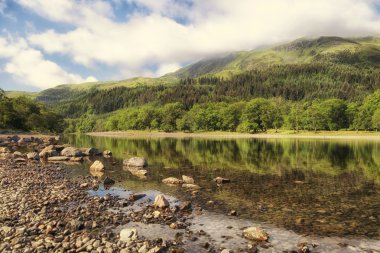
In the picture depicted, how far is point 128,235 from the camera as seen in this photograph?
65.4 feet

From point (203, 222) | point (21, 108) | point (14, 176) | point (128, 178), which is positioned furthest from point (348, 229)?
point (21, 108)

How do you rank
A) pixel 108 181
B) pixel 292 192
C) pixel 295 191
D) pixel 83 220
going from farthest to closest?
pixel 108 181 → pixel 295 191 → pixel 292 192 → pixel 83 220

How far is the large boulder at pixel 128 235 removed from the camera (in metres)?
19.6

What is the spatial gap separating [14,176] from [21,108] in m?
130

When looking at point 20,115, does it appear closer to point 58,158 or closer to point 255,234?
point 58,158

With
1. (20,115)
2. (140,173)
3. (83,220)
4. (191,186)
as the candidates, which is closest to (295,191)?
(191,186)

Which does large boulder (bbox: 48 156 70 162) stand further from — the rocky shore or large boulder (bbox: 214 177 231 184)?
large boulder (bbox: 214 177 231 184)

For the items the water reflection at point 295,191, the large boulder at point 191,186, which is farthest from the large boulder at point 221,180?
the large boulder at point 191,186

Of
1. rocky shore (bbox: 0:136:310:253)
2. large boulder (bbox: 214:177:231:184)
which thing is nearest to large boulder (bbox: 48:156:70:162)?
rocky shore (bbox: 0:136:310:253)

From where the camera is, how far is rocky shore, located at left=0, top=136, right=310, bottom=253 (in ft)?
60.8

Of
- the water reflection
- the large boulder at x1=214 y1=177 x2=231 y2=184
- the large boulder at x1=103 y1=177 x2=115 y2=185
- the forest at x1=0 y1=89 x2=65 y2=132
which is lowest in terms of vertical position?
the water reflection

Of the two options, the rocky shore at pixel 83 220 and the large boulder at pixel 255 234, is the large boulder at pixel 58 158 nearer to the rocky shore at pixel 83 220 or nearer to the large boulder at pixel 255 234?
the rocky shore at pixel 83 220

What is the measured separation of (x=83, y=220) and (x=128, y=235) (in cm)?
519

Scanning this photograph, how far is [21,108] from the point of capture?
507 ft
